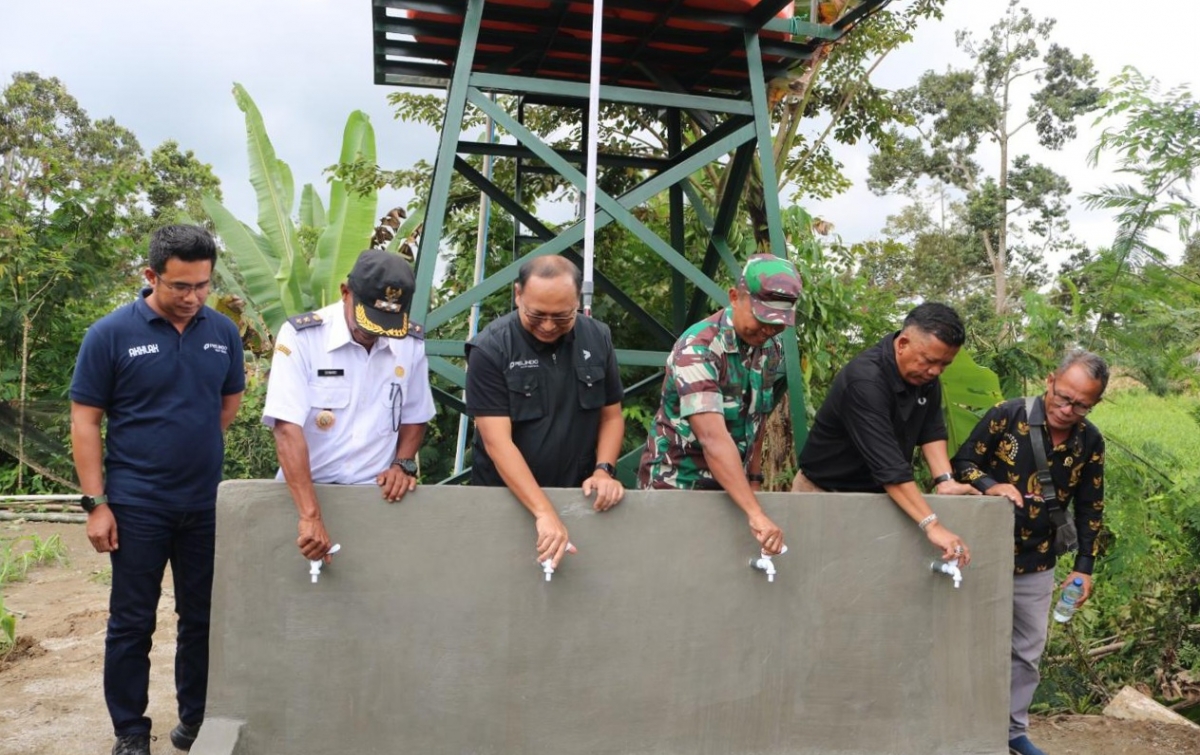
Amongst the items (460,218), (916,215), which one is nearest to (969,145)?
(916,215)

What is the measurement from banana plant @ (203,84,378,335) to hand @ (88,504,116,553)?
5.76 metres

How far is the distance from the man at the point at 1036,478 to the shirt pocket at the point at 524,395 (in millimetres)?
1816

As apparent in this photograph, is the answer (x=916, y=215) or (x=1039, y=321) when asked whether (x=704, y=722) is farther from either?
(x=916, y=215)

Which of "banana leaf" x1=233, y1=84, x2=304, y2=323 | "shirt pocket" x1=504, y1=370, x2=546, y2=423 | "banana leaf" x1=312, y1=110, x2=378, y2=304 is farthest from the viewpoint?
"banana leaf" x1=233, y1=84, x2=304, y2=323

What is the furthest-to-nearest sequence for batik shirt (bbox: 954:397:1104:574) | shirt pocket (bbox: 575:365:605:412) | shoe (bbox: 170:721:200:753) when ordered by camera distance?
batik shirt (bbox: 954:397:1104:574)
shoe (bbox: 170:721:200:753)
shirt pocket (bbox: 575:365:605:412)

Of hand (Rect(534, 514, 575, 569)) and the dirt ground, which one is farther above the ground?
hand (Rect(534, 514, 575, 569))

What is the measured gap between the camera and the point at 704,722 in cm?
371

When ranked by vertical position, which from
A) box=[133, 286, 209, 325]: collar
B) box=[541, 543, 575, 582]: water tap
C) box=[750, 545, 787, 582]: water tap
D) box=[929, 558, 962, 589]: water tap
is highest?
box=[133, 286, 209, 325]: collar

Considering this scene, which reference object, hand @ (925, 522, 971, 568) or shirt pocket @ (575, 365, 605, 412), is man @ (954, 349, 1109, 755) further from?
shirt pocket @ (575, 365, 605, 412)

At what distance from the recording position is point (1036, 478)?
418cm

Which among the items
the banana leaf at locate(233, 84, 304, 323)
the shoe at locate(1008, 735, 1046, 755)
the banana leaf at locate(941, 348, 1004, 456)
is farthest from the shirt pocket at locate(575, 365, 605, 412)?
the banana leaf at locate(233, 84, 304, 323)

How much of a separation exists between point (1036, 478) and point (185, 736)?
136 inches

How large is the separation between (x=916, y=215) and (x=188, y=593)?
3046cm

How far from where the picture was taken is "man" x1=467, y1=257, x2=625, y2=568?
11.6 feet
